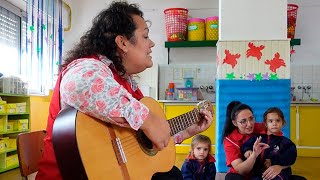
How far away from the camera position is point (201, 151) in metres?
2.45

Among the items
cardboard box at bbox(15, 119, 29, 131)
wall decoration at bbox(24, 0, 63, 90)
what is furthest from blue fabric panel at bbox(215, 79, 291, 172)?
wall decoration at bbox(24, 0, 63, 90)

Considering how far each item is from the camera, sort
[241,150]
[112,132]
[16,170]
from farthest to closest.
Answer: [16,170], [241,150], [112,132]

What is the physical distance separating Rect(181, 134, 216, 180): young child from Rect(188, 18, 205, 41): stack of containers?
3237 millimetres

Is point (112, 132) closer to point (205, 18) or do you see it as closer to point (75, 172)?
point (75, 172)

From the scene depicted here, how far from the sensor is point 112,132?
1144mm

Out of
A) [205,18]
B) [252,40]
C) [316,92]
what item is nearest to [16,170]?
[252,40]

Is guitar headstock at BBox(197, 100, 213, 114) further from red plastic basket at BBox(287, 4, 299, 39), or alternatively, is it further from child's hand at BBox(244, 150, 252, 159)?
red plastic basket at BBox(287, 4, 299, 39)

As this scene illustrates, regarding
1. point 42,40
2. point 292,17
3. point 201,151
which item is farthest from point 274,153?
point 42,40

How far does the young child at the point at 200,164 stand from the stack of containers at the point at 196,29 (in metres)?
3.24

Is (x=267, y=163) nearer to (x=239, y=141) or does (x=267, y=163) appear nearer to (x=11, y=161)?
(x=239, y=141)

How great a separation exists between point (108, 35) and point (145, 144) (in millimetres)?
464

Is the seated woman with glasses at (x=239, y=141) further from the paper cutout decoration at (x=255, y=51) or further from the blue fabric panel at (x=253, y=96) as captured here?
the paper cutout decoration at (x=255, y=51)

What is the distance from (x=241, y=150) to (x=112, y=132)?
4.23 feet

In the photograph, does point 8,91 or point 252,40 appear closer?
point 252,40
